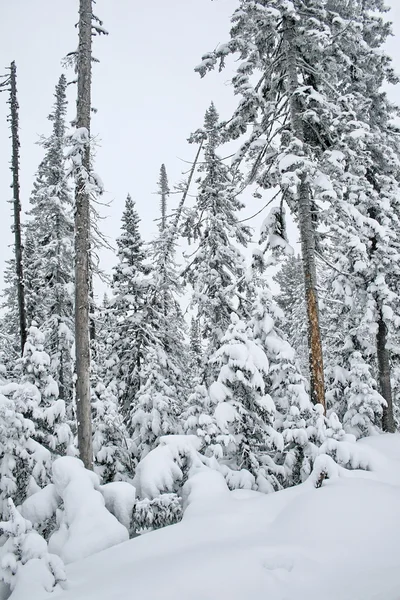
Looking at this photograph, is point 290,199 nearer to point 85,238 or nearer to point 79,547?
point 85,238

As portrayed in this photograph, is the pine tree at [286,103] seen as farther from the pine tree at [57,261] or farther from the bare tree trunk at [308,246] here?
the pine tree at [57,261]

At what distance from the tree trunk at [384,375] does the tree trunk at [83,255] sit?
A: 38.0ft

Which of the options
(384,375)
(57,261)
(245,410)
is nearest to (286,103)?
(245,410)

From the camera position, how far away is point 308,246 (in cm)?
1118

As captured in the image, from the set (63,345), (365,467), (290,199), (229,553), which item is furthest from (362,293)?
(63,345)

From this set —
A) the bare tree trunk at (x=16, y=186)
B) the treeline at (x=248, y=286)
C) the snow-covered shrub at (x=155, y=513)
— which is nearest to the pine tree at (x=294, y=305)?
the treeline at (x=248, y=286)

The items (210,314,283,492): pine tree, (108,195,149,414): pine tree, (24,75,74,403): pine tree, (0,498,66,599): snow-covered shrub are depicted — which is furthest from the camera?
(24,75,74,403): pine tree

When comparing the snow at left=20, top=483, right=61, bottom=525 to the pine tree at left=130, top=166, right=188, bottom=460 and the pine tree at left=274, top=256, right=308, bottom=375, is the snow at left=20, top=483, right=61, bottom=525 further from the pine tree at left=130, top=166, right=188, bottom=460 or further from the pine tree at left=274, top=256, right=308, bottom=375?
the pine tree at left=274, top=256, right=308, bottom=375

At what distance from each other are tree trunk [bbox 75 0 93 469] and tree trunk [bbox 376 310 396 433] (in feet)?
38.0

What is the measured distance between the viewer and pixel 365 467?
8.48 meters

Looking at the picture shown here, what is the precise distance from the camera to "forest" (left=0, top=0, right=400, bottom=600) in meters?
4.86

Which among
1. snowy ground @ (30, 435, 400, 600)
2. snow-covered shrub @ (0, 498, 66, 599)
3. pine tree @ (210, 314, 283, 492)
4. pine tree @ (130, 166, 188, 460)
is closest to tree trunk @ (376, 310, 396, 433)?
pine tree @ (210, 314, 283, 492)

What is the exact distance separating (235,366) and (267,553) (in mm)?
4710

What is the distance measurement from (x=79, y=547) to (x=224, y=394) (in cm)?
445
